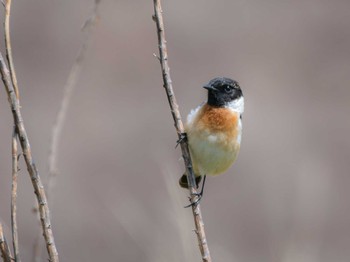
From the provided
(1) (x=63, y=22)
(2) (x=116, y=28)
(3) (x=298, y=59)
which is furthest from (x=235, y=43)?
(1) (x=63, y=22)

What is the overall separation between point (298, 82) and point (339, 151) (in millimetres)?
1848

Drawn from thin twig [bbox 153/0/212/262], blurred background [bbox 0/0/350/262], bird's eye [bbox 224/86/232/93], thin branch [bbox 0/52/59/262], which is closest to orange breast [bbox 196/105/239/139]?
bird's eye [bbox 224/86/232/93]

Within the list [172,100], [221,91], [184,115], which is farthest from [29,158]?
[184,115]

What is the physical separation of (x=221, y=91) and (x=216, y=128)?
0.27 meters

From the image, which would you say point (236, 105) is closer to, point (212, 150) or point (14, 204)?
point (212, 150)

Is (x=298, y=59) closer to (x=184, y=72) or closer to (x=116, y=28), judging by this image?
(x=184, y=72)

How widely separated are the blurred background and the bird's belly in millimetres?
2239

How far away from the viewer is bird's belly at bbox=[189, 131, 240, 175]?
16.7ft

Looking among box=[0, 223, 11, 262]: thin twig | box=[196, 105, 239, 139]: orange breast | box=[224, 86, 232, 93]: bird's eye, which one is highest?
box=[224, 86, 232, 93]: bird's eye

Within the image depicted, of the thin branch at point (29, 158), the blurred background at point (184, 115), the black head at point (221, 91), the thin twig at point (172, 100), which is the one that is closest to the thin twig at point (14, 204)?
the thin branch at point (29, 158)

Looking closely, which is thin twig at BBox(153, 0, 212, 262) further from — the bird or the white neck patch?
the white neck patch

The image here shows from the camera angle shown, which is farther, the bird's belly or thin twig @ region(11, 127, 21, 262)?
the bird's belly

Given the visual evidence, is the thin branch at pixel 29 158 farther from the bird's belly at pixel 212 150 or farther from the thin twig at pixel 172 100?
the bird's belly at pixel 212 150

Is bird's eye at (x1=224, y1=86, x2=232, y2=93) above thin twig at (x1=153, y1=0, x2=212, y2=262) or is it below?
above
